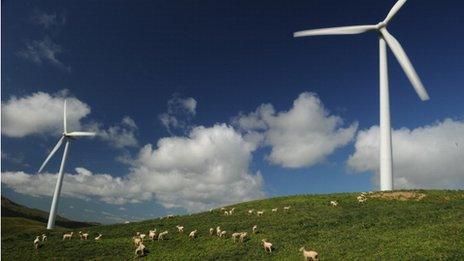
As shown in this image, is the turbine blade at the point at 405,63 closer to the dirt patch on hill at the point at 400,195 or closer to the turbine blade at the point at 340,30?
the turbine blade at the point at 340,30

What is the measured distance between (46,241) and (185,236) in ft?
57.3

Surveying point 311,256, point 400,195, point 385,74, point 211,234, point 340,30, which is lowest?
point 311,256

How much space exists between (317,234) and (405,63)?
3246 cm

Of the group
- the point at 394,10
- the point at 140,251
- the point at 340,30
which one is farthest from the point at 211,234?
the point at 394,10

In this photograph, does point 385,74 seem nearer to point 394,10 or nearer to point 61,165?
point 394,10

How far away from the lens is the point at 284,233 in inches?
1811

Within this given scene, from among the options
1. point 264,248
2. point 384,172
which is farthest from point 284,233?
point 384,172

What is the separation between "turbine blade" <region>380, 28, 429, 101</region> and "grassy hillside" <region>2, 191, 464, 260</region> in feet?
44.2

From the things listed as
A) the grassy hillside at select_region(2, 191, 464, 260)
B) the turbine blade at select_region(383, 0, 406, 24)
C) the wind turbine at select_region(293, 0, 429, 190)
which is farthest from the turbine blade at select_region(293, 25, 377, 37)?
the grassy hillside at select_region(2, 191, 464, 260)

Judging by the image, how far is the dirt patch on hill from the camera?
58531mm

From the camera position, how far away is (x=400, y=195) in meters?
59.5

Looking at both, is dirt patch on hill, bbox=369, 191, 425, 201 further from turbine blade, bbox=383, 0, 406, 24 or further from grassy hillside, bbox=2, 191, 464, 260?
turbine blade, bbox=383, 0, 406, 24

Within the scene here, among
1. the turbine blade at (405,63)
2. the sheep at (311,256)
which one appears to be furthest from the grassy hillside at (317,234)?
the turbine blade at (405,63)

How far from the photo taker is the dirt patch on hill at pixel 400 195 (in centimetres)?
5853
